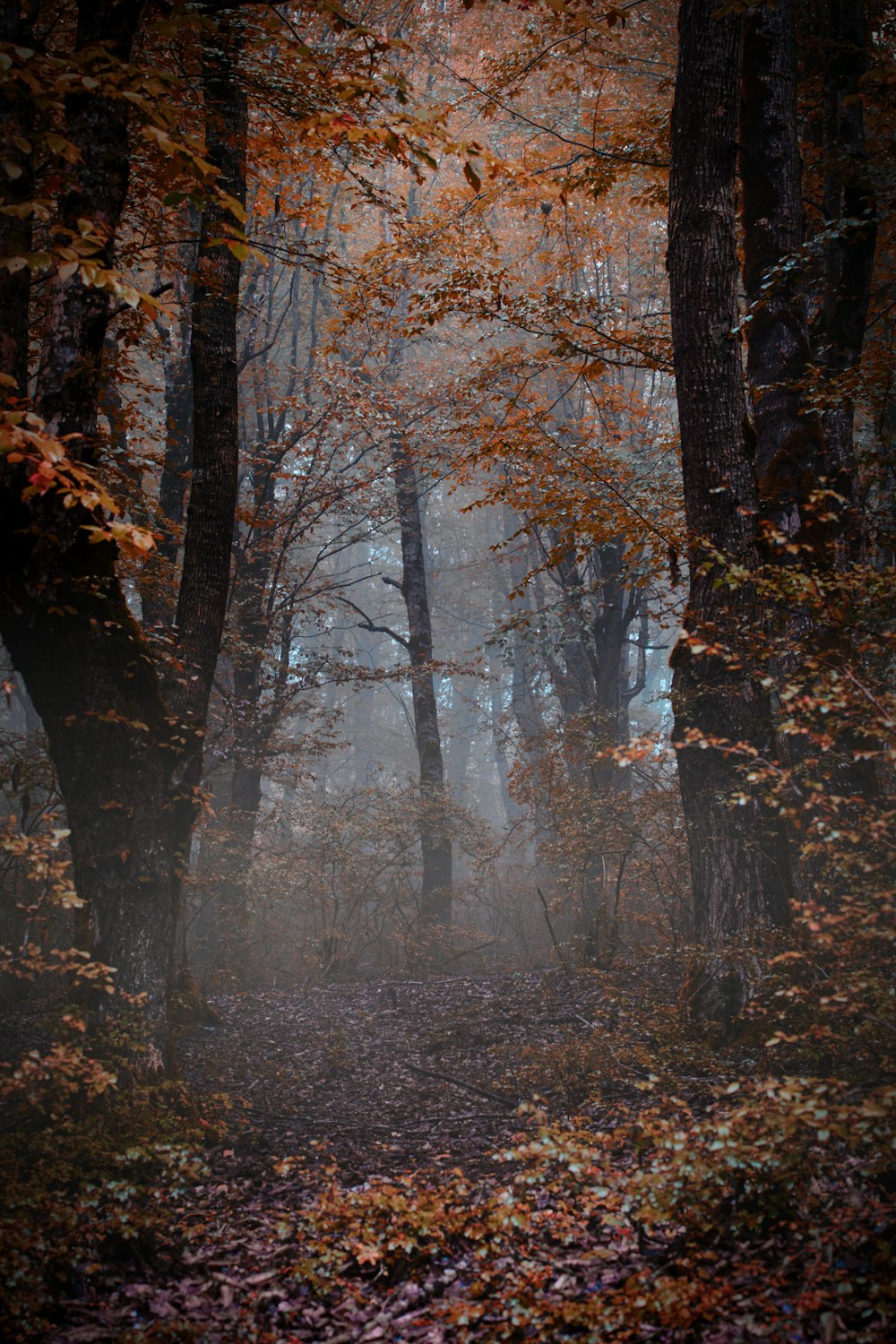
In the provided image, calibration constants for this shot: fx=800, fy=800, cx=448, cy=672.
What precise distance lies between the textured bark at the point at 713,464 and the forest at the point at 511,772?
32mm

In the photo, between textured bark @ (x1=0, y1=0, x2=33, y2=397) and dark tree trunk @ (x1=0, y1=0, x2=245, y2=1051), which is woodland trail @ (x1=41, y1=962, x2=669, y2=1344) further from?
textured bark @ (x1=0, y1=0, x2=33, y2=397)

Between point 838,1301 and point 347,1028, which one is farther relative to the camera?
point 347,1028

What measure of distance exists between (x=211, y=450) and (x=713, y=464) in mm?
3892

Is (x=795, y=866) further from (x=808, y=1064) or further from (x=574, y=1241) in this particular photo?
(x=574, y=1241)

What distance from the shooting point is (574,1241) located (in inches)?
137

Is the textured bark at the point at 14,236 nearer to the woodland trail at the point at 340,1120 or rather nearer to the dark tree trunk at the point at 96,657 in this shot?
the dark tree trunk at the point at 96,657

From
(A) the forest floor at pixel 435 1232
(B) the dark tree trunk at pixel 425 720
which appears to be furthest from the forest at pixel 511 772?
(B) the dark tree trunk at pixel 425 720

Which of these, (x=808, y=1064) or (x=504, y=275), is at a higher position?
(x=504, y=275)

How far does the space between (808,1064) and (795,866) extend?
1.67 metres

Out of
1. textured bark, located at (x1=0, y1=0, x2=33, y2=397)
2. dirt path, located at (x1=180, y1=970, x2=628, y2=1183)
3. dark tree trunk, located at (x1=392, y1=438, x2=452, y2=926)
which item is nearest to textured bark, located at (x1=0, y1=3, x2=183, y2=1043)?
textured bark, located at (x1=0, y1=0, x2=33, y2=397)

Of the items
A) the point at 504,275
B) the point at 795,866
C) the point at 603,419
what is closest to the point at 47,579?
the point at 504,275

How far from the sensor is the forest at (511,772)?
3.28 metres

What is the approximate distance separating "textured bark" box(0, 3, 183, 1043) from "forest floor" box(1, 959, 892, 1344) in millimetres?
1369

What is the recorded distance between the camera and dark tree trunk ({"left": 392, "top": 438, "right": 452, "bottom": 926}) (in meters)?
12.5
